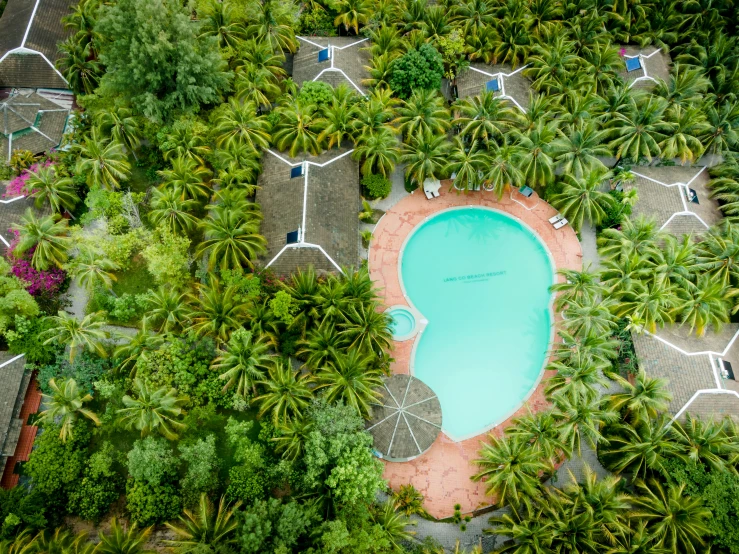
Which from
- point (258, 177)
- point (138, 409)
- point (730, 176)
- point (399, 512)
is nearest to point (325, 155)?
point (258, 177)

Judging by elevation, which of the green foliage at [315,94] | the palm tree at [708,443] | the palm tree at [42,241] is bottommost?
the palm tree at [708,443]

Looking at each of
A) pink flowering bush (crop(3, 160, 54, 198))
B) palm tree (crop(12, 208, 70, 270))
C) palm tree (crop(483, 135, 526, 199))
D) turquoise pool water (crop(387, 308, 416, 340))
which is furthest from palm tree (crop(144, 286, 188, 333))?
palm tree (crop(483, 135, 526, 199))

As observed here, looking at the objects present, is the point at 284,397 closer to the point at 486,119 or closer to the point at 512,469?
the point at 512,469

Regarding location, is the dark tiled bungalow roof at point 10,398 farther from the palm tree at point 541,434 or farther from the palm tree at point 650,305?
the palm tree at point 650,305

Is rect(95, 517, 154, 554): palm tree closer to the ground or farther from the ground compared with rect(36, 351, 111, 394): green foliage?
closer to the ground

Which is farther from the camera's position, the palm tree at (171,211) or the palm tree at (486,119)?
the palm tree at (486,119)

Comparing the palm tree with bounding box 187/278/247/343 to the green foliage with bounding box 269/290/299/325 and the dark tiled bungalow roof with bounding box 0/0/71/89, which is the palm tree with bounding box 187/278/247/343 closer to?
the green foliage with bounding box 269/290/299/325

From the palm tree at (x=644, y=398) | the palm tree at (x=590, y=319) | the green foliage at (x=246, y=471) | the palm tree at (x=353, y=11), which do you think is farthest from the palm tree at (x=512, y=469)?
the palm tree at (x=353, y=11)

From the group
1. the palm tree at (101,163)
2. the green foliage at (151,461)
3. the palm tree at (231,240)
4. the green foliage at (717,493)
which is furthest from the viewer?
the palm tree at (101,163)
